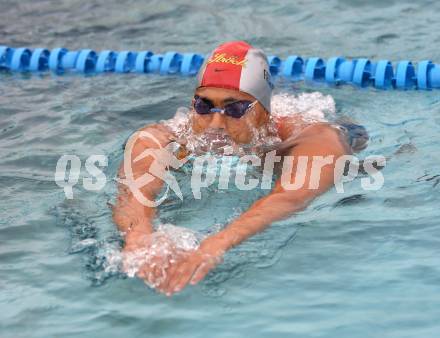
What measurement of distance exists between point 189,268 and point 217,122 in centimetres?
143

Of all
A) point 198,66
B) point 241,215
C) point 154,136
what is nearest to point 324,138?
point 241,215

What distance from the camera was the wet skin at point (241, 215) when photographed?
3.78 meters

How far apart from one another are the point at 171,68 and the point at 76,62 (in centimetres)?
94

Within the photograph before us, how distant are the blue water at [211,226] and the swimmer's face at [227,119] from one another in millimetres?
449

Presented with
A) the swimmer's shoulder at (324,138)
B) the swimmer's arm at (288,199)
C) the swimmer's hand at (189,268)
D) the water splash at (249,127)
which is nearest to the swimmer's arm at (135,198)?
the water splash at (249,127)

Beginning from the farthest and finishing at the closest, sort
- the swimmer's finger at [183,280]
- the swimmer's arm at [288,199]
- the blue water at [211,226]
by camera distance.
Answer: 1. the swimmer's arm at [288,199]
2. the swimmer's finger at [183,280]
3. the blue water at [211,226]

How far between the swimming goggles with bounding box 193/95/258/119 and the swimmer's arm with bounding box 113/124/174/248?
1.24 ft

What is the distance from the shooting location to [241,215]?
4.37 metres

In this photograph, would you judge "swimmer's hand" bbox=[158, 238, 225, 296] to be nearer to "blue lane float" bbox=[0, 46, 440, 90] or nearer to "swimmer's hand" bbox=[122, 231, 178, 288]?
"swimmer's hand" bbox=[122, 231, 178, 288]

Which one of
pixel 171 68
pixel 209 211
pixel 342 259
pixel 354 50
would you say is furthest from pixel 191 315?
pixel 354 50

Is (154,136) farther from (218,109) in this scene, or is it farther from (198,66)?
(198,66)

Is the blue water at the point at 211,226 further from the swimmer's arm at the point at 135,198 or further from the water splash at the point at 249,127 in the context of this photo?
the water splash at the point at 249,127

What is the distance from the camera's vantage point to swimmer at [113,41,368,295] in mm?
4145

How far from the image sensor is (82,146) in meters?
5.93
